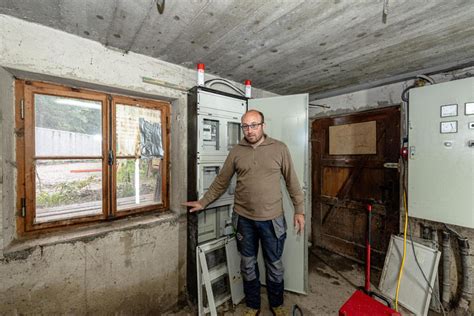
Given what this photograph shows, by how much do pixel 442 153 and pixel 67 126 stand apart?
2846 mm

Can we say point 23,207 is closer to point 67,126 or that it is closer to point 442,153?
point 67,126

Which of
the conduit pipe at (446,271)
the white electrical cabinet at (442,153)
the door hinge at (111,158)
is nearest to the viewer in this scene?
the white electrical cabinet at (442,153)

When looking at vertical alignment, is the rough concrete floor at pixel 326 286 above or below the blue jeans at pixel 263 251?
below

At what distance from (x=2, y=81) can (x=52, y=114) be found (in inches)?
11.0

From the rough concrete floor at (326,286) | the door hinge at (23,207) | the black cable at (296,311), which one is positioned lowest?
the rough concrete floor at (326,286)

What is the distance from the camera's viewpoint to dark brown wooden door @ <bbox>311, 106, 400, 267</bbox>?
7.66 feet

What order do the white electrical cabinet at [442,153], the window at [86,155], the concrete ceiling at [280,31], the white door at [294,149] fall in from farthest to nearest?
the white door at [294,149], the white electrical cabinet at [442,153], the window at [86,155], the concrete ceiling at [280,31]

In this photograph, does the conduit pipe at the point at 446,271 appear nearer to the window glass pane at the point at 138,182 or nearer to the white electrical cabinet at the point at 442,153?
the white electrical cabinet at the point at 442,153

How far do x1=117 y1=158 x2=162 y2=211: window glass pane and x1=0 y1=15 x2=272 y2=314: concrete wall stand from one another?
5.2 inches

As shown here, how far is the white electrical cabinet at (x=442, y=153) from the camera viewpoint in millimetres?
1524

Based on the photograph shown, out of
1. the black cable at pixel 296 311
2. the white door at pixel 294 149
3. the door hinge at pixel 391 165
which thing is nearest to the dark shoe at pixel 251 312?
the black cable at pixel 296 311

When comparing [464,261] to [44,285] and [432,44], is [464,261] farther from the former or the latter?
[44,285]

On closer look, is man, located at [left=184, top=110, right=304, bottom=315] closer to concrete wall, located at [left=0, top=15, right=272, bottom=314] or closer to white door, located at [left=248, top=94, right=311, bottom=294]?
white door, located at [left=248, top=94, right=311, bottom=294]

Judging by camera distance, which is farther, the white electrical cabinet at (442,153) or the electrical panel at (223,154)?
the electrical panel at (223,154)
